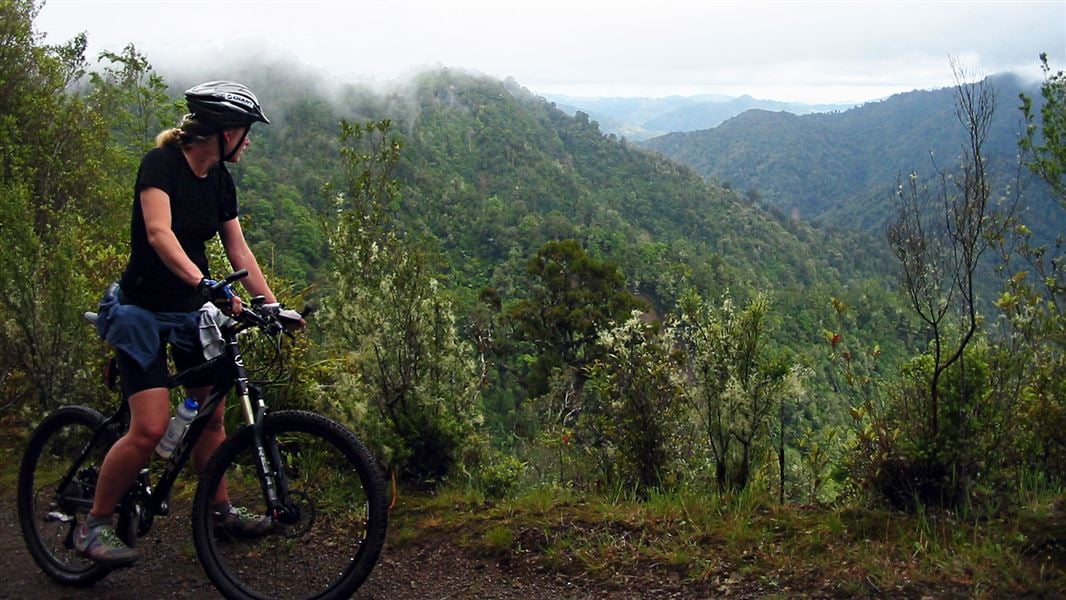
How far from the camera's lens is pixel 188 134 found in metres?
2.85

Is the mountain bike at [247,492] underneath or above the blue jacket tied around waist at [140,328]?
underneath

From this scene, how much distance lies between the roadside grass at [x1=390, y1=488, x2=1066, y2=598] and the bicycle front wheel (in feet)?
1.68

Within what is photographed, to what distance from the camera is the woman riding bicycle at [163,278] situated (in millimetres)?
2736

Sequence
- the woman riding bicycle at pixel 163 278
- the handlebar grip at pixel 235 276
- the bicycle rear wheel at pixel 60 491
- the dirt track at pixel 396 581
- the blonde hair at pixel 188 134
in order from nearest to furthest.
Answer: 1. the handlebar grip at pixel 235 276
2. the woman riding bicycle at pixel 163 278
3. the blonde hair at pixel 188 134
4. the dirt track at pixel 396 581
5. the bicycle rear wheel at pixel 60 491

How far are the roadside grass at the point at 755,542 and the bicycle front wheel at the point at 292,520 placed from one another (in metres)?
0.51

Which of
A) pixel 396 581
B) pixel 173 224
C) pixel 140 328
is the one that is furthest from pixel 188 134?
pixel 396 581

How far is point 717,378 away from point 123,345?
9.74ft

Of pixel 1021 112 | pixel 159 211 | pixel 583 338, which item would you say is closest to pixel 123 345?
pixel 159 211

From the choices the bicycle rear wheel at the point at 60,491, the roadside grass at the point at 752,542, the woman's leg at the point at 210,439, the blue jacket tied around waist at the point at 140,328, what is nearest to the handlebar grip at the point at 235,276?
the blue jacket tied around waist at the point at 140,328

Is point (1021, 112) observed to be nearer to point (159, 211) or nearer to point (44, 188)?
point (159, 211)

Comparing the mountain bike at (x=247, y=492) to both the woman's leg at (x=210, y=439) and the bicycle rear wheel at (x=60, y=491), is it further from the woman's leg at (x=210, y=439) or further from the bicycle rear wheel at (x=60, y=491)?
the woman's leg at (x=210, y=439)

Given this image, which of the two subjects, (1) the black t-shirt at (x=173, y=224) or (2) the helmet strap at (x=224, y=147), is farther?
(2) the helmet strap at (x=224, y=147)

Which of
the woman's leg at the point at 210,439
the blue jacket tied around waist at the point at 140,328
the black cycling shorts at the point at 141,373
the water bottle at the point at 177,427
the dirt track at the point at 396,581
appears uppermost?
the blue jacket tied around waist at the point at 140,328

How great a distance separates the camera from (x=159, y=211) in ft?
8.89
